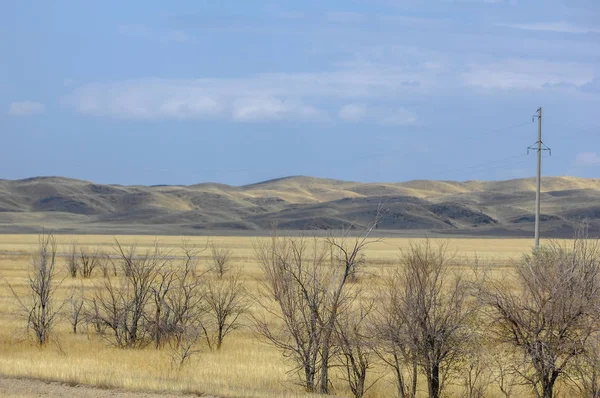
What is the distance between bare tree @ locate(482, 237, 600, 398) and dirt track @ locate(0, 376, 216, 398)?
575 centimetres

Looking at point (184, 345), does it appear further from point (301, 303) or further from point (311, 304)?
point (311, 304)

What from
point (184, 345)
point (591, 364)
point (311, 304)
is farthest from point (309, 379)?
point (184, 345)

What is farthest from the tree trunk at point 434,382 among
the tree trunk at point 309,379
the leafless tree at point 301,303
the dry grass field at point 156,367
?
the tree trunk at point 309,379

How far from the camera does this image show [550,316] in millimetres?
14109

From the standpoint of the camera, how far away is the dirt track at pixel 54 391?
1499cm

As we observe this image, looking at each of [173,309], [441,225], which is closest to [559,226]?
[441,225]

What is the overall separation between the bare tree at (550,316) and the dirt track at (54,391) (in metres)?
5.75

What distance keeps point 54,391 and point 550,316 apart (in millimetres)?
9313

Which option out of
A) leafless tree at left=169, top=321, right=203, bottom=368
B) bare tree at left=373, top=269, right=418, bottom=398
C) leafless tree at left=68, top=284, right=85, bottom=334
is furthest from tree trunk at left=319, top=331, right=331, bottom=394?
leafless tree at left=68, top=284, right=85, bottom=334

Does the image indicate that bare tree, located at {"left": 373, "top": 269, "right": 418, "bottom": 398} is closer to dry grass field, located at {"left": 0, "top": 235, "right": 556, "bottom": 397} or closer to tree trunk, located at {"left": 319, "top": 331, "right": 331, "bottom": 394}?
tree trunk, located at {"left": 319, "top": 331, "right": 331, "bottom": 394}

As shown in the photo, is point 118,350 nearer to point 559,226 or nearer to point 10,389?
point 10,389

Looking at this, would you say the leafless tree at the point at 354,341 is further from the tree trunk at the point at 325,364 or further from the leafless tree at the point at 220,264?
the leafless tree at the point at 220,264

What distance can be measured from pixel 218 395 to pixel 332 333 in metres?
2.45

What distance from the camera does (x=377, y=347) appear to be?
15.1 m
